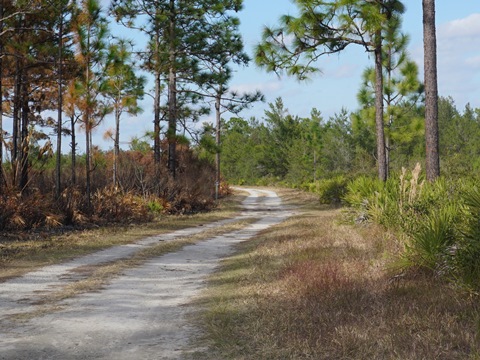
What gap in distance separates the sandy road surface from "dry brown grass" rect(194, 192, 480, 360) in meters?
0.40

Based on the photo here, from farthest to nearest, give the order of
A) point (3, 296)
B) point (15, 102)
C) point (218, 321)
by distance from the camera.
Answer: point (15, 102) → point (3, 296) → point (218, 321)

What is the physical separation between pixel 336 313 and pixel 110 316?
107 inches

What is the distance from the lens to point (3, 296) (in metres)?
8.22

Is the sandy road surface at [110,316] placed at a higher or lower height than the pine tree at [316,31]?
lower

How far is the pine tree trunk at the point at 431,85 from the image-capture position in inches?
544

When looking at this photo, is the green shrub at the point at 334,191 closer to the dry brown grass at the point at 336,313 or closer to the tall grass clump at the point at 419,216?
the tall grass clump at the point at 419,216

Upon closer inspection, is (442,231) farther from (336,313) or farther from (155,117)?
(155,117)

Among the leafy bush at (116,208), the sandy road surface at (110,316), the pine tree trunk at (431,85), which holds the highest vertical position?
the pine tree trunk at (431,85)

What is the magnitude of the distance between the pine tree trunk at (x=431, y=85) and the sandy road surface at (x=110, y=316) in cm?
642

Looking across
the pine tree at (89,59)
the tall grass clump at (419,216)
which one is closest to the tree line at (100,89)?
the pine tree at (89,59)

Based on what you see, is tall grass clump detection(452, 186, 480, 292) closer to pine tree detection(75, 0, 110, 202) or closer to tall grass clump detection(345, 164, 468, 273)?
tall grass clump detection(345, 164, 468, 273)

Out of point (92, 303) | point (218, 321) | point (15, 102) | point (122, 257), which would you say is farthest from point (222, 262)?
point (15, 102)

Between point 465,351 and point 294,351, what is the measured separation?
5.02 feet

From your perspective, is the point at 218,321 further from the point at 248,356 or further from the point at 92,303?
the point at 92,303
